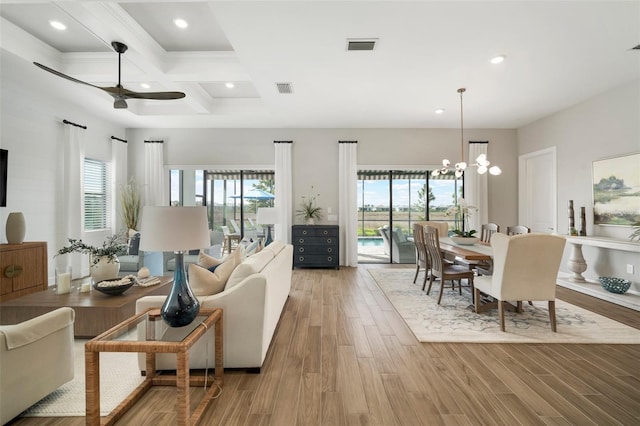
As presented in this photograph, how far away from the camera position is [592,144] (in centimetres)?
466

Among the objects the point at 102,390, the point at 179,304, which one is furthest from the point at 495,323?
the point at 102,390

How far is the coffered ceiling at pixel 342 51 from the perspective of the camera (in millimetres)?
2707

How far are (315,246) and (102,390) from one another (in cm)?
431

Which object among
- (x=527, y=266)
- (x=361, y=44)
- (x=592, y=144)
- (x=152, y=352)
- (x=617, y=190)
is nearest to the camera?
(x=152, y=352)

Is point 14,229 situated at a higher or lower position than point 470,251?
higher

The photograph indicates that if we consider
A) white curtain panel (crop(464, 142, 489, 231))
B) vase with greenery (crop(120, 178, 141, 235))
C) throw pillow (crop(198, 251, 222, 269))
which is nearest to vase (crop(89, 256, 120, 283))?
throw pillow (crop(198, 251, 222, 269))

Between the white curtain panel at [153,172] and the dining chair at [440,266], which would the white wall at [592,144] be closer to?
the dining chair at [440,266]

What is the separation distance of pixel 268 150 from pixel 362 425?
5.69 m

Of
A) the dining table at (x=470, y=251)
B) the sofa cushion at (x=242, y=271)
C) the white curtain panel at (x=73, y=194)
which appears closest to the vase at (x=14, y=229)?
the white curtain panel at (x=73, y=194)

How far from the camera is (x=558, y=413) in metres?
1.80

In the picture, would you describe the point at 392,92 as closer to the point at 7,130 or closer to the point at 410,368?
the point at 410,368

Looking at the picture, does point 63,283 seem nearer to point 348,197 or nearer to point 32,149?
point 32,149

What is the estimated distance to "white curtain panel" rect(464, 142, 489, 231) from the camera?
20.9 ft

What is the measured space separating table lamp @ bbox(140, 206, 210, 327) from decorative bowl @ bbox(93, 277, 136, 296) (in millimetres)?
1567
